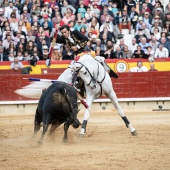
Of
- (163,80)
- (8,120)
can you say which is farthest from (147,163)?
(163,80)

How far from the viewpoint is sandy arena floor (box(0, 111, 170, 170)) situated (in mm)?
8803

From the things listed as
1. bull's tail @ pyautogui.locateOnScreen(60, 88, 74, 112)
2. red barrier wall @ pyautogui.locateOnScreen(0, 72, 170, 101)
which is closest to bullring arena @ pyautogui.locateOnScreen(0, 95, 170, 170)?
bull's tail @ pyautogui.locateOnScreen(60, 88, 74, 112)

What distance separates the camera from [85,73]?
11.6 m

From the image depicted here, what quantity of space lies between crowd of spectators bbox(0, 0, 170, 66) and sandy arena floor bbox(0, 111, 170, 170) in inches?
173

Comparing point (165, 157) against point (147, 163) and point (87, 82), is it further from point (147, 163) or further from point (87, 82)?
point (87, 82)

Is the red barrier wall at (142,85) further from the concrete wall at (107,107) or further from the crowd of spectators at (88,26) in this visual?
the crowd of spectators at (88,26)

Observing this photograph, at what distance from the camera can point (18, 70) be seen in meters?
18.7

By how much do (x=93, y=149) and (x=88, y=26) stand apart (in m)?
9.76

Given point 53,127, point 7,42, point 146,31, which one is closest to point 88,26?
point 146,31

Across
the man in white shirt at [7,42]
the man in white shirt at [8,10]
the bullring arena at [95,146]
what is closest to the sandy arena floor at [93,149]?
the bullring arena at [95,146]

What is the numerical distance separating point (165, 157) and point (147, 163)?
2.02 feet

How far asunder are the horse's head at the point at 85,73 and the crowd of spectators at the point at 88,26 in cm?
686

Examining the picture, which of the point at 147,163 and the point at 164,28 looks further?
the point at 164,28

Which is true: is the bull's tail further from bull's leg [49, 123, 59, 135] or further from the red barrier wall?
the red barrier wall
